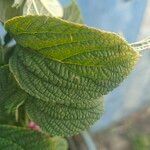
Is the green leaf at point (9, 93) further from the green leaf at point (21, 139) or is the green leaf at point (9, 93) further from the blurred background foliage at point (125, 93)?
the blurred background foliage at point (125, 93)

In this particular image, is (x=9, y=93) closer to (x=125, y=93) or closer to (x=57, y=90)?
(x=57, y=90)

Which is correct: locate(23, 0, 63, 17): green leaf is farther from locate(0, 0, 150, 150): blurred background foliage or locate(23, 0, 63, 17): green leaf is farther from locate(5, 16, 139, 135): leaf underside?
locate(0, 0, 150, 150): blurred background foliage

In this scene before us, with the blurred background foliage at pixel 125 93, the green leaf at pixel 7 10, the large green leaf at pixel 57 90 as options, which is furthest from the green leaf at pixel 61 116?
the blurred background foliage at pixel 125 93

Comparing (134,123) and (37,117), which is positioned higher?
(37,117)

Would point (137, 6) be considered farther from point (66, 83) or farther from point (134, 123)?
point (66, 83)

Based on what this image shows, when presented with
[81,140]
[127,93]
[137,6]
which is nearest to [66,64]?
[81,140]

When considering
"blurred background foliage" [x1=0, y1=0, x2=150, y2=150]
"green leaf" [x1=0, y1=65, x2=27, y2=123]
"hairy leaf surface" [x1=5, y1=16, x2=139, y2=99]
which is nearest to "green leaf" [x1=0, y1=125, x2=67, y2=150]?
"green leaf" [x1=0, y1=65, x2=27, y2=123]
